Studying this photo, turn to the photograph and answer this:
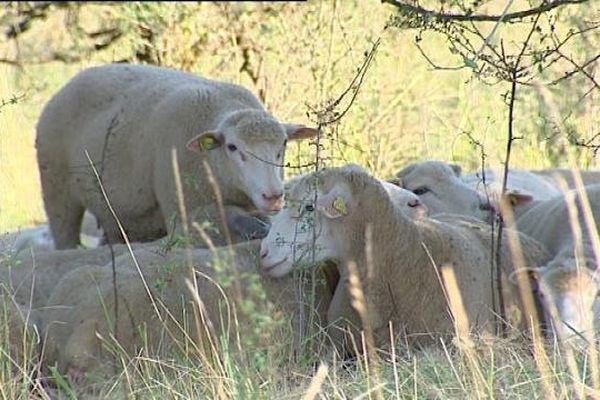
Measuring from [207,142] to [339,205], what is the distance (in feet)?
6.11

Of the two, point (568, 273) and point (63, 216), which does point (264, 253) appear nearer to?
point (568, 273)

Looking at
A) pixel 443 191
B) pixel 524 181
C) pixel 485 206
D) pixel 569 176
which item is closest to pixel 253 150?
pixel 443 191

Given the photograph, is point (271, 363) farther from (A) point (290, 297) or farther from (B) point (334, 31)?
(B) point (334, 31)

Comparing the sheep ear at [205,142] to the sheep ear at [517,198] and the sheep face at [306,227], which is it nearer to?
the sheep face at [306,227]

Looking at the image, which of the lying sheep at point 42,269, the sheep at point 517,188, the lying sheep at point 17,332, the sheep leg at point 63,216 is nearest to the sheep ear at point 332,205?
the lying sheep at point 42,269

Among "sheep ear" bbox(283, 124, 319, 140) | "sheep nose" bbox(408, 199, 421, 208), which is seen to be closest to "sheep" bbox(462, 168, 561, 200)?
"sheep ear" bbox(283, 124, 319, 140)

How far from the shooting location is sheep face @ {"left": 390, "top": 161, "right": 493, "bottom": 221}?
7793mm

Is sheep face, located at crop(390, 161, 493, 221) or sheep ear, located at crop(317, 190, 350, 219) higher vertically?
sheep ear, located at crop(317, 190, 350, 219)

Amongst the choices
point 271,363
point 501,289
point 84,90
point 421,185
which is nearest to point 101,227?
point 84,90

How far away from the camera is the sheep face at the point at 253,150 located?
7496 millimetres

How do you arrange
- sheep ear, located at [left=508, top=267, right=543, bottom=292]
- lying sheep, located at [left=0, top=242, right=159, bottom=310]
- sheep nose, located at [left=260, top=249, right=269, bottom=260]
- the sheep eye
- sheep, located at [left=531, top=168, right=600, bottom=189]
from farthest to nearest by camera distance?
sheep, located at [left=531, top=168, right=600, bottom=189] → the sheep eye → lying sheep, located at [left=0, top=242, right=159, bottom=310] → sheep nose, located at [left=260, top=249, right=269, bottom=260] → sheep ear, located at [left=508, top=267, right=543, bottom=292]

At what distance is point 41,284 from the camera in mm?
6926

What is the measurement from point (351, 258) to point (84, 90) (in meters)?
3.47

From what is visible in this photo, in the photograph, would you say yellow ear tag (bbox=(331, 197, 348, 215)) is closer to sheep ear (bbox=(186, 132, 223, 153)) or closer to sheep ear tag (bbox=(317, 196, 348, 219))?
sheep ear tag (bbox=(317, 196, 348, 219))
